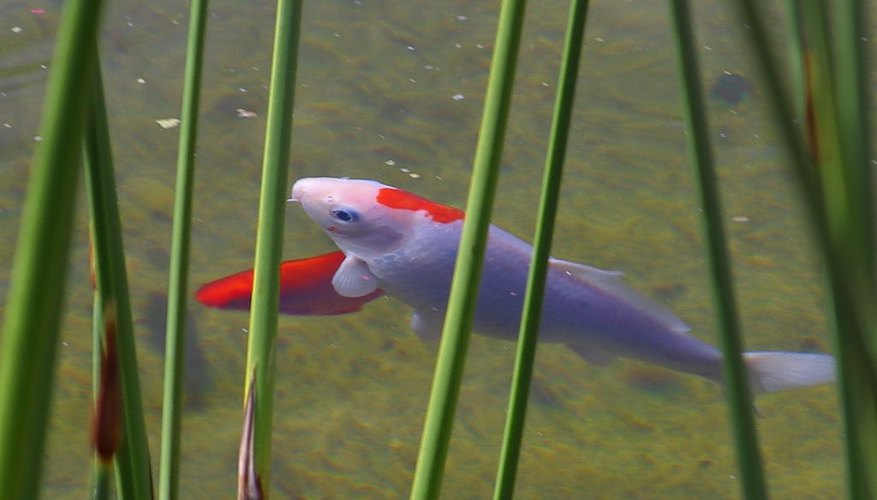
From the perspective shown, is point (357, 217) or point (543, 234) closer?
point (543, 234)

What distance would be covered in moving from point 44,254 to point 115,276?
0.73 ft

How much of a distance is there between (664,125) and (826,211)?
60.0 inches

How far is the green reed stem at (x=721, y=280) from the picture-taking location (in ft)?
1.35

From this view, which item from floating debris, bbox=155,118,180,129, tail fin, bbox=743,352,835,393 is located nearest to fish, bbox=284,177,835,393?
tail fin, bbox=743,352,835,393

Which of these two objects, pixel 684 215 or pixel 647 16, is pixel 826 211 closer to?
pixel 684 215

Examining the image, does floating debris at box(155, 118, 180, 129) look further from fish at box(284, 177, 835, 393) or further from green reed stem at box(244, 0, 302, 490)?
green reed stem at box(244, 0, 302, 490)

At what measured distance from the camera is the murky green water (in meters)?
1.32

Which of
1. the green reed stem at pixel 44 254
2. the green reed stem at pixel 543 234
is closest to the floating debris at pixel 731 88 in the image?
the green reed stem at pixel 543 234

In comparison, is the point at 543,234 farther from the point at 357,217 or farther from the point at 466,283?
the point at 357,217

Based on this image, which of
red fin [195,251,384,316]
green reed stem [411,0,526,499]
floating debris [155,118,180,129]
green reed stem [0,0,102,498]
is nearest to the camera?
green reed stem [0,0,102,498]

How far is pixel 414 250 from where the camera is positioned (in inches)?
52.5

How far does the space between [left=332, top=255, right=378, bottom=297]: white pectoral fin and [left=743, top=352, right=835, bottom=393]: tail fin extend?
1.53 ft

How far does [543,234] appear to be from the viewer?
0.47 meters

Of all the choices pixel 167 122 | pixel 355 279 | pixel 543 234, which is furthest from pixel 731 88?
pixel 543 234
